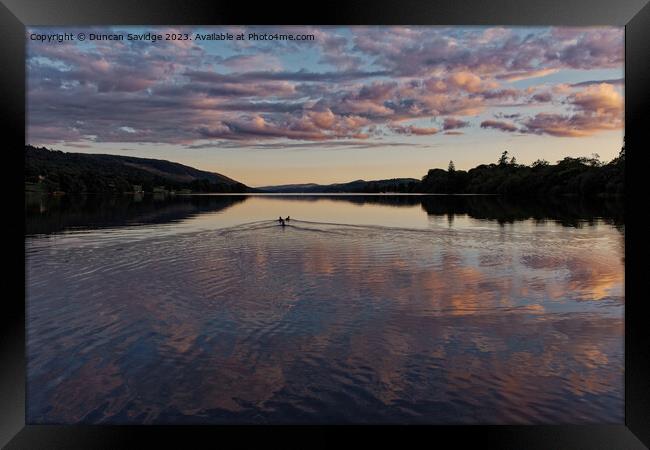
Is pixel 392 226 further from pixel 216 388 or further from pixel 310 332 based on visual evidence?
pixel 216 388

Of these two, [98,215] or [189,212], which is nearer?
[98,215]

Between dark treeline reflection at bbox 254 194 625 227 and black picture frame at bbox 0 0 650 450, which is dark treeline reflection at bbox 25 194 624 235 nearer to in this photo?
dark treeline reflection at bbox 254 194 625 227

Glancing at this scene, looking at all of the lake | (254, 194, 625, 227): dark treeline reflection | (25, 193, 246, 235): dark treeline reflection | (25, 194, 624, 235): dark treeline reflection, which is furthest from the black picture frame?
(254, 194, 625, 227): dark treeline reflection

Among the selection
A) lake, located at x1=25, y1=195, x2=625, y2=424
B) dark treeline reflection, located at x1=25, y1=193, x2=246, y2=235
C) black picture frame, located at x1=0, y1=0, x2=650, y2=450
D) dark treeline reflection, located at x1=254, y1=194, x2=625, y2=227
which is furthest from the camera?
dark treeline reflection, located at x1=254, y1=194, x2=625, y2=227

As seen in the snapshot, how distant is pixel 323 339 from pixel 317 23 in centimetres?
791

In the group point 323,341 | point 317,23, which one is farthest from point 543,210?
point 317,23

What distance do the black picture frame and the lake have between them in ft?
8.48

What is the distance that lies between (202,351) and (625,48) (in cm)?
955

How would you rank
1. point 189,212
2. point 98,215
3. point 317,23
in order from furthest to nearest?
point 189,212 → point 98,215 → point 317,23

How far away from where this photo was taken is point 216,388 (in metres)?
9.22

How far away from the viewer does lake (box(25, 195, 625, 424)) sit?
8594mm

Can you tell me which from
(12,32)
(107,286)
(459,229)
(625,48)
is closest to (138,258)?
(107,286)

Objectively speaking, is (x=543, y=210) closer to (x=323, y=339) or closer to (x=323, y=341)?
(x=323, y=339)

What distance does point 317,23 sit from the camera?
6008mm
